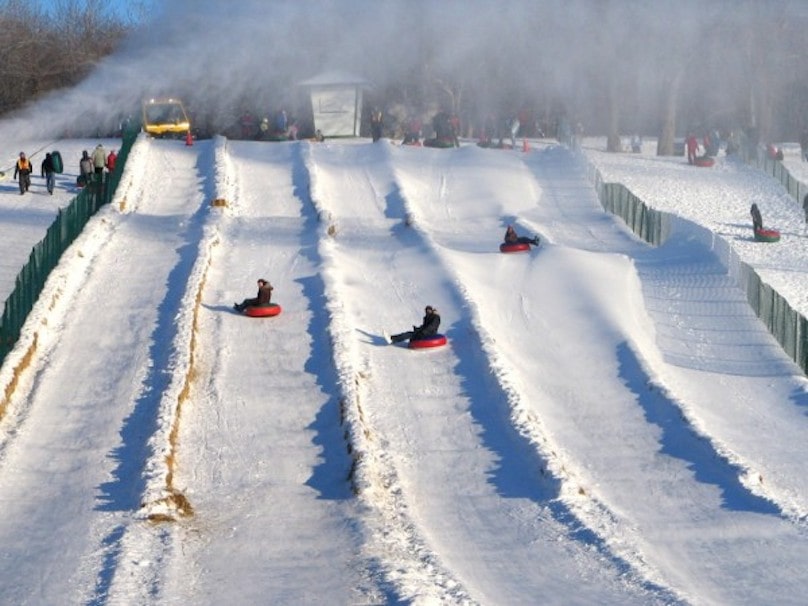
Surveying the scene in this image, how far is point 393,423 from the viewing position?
25.5 metres

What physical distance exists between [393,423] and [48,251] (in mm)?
11170

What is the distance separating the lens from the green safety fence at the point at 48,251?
27.9 metres

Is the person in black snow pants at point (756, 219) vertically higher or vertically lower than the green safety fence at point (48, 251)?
lower

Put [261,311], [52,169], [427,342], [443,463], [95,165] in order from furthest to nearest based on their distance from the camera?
1. [52,169]
2. [95,165]
3. [261,311]
4. [427,342]
5. [443,463]

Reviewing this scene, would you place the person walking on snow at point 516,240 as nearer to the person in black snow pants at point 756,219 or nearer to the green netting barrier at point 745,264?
the green netting barrier at point 745,264

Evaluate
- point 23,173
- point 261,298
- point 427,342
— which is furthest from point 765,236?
point 23,173

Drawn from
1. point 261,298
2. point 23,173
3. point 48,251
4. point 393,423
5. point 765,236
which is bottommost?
point 393,423

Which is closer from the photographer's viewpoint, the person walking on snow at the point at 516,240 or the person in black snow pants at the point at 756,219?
the person walking on snow at the point at 516,240

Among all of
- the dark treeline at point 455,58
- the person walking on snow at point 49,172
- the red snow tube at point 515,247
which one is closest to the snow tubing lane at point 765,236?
the red snow tube at point 515,247

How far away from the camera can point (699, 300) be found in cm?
3500

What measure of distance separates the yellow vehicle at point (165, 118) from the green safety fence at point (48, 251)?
1051 centimetres

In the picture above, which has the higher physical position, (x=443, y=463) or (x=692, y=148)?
(x=692, y=148)

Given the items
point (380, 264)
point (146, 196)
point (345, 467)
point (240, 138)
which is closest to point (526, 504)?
point (345, 467)

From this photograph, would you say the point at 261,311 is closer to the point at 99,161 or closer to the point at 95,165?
the point at 95,165
